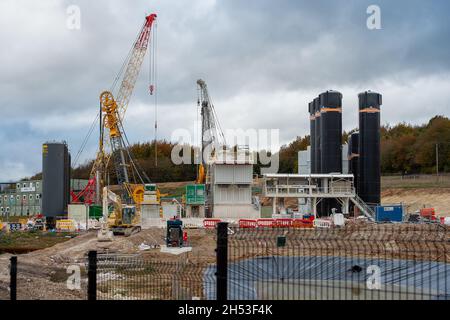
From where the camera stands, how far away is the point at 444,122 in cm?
9419

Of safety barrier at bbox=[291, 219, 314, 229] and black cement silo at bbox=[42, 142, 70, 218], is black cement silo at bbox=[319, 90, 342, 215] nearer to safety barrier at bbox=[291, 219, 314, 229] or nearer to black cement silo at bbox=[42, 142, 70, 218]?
safety barrier at bbox=[291, 219, 314, 229]

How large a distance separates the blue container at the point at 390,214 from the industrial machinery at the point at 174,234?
23.1m

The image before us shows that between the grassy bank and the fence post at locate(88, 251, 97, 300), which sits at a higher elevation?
the fence post at locate(88, 251, 97, 300)

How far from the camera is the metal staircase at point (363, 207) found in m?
54.4

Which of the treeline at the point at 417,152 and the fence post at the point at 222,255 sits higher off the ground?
the treeline at the point at 417,152

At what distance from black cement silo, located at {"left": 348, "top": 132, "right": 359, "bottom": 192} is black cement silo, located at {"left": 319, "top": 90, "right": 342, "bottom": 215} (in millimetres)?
2397

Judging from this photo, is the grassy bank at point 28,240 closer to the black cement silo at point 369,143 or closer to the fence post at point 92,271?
the fence post at point 92,271

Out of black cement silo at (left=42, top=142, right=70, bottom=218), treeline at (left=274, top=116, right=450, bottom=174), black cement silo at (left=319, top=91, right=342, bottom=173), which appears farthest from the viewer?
treeline at (left=274, top=116, right=450, bottom=174)

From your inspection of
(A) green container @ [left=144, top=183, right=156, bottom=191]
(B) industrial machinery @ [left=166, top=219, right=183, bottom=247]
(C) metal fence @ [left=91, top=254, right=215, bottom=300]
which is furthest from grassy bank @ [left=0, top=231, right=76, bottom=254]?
(C) metal fence @ [left=91, top=254, right=215, bottom=300]

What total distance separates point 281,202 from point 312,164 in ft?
29.6

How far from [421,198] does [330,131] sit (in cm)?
2168

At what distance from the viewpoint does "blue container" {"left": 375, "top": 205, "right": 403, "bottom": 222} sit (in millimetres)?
47469

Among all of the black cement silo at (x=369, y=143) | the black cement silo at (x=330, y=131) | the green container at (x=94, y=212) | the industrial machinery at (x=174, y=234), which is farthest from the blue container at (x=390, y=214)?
the green container at (x=94, y=212)
